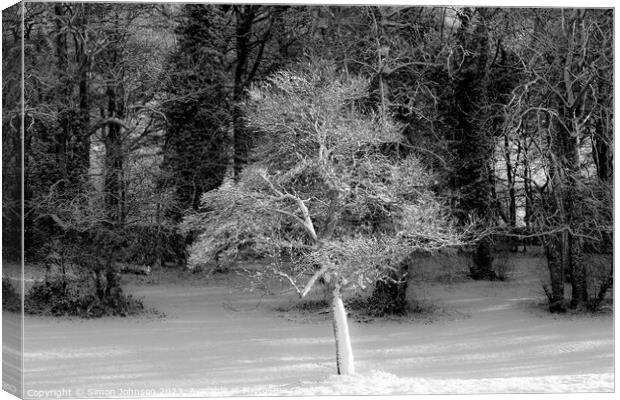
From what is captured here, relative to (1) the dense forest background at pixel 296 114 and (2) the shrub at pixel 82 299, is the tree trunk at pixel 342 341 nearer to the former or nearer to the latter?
(1) the dense forest background at pixel 296 114

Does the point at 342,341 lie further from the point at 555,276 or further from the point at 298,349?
the point at 555,276

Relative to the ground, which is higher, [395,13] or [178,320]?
[395,13]

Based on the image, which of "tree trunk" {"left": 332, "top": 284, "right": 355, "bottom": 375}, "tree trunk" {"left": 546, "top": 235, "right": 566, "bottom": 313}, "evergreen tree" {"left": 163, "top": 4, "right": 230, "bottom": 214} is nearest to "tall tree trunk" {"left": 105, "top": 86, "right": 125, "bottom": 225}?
"evergreen tree" {"left": 163, "top": 4, "right": 230, "bottom": 214}

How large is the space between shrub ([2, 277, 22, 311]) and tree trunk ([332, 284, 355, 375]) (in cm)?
252

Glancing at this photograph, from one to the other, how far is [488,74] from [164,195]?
294cm

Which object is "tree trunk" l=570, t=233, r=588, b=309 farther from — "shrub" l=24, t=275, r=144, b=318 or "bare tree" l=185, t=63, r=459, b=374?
"shrub" l=24, t=275, r=144, b=318

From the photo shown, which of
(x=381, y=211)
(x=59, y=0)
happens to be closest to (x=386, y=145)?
(x=381, y=211)

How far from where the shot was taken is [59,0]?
26.3ft

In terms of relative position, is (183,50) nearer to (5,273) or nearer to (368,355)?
(5,273)

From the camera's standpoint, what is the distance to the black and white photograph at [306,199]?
799 centimetres

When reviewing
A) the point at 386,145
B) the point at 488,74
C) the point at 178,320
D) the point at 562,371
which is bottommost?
the point at 562,371

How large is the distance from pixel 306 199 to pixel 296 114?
0.70m

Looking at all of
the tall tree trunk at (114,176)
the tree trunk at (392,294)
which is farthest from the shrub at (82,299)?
the tree trunk at (392,294)

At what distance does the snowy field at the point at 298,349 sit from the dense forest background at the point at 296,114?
31 centimetres
